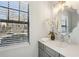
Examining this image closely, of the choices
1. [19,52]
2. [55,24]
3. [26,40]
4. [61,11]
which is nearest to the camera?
[19,52]

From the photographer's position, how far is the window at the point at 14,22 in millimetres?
1856

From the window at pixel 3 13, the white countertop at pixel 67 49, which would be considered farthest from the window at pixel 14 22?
the white countertop at pixel 67 49

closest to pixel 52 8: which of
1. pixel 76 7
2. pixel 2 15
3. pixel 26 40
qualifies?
pixel 76 7

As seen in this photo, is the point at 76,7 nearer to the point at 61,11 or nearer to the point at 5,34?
the point at 61,11

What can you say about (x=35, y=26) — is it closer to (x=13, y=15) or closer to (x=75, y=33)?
(x=13, y=15)

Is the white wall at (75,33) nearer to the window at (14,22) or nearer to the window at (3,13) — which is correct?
the window at (14,22)

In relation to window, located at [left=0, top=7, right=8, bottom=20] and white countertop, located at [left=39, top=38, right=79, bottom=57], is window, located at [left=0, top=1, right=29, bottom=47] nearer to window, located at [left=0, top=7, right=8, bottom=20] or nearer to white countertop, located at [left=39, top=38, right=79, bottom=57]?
window, located at [left=0, top=7, right=8, bottom=20]

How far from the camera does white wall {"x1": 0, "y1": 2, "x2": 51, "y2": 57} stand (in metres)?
2.21

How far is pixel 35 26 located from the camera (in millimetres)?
2359

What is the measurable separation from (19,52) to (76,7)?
152 cm

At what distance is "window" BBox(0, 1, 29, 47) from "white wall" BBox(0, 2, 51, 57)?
4.9 inches

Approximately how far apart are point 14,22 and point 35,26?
55cm

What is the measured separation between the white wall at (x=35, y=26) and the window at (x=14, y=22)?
0.41ft

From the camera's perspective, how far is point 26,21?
7.39 feet
